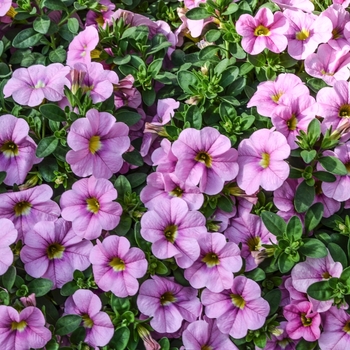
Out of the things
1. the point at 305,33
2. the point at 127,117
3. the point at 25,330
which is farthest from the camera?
the point at 305,33

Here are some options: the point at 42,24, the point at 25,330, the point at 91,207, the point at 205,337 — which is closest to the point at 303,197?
the point at 205,337

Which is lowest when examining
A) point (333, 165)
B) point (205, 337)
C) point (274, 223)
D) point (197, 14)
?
point (205, 337)

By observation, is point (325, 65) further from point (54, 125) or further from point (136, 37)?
point (54, 125)

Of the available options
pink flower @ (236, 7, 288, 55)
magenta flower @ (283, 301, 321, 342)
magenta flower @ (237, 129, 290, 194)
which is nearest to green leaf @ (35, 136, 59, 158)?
magenta flower @ (237, 129, 290, 194)

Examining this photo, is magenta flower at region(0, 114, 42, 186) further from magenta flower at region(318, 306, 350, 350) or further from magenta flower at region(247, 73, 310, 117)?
magenta flower at region(318, 306, 350, 350)

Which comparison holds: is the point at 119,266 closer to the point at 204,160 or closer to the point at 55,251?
the point at 55,251

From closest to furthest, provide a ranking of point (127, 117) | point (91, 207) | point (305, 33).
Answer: point (91, 207)
point (127, 117)
point (305, 33)

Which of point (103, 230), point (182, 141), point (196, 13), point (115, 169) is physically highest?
point (196, 13)

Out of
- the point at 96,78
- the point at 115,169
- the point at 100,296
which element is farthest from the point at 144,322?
the point at 96,78
